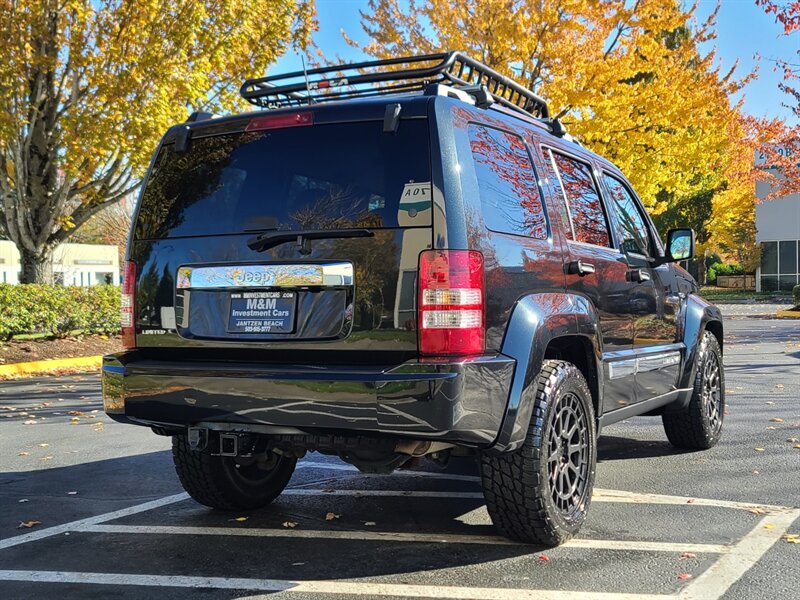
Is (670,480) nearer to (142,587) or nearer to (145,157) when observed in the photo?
(142,587)

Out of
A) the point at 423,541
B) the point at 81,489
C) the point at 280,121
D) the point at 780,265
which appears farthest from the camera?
the point at 780,265

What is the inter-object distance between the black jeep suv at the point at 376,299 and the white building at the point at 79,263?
46732 mm

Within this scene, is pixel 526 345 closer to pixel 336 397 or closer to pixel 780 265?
pixel 336 397

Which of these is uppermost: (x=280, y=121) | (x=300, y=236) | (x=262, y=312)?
(x=280, y=121)

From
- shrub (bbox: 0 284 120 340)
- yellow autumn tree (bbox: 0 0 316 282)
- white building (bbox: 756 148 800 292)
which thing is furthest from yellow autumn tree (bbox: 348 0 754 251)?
white building (bbox: 756 148 800 292)

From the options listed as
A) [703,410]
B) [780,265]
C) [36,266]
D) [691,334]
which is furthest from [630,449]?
[780,265]

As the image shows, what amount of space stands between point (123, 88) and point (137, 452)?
8.87 meters

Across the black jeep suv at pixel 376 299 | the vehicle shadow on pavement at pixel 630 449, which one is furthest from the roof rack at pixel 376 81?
the vehicle shadow on pavement at pixel 630 449

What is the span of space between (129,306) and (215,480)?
1.13 meters

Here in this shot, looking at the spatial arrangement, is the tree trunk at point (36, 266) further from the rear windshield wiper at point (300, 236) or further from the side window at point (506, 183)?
the side window at point (506, 183)

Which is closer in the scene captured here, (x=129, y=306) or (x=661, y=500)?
(x=129, y=306)

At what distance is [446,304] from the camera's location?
3404mm

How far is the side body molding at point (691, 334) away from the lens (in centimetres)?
577

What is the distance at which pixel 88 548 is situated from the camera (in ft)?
13.5
